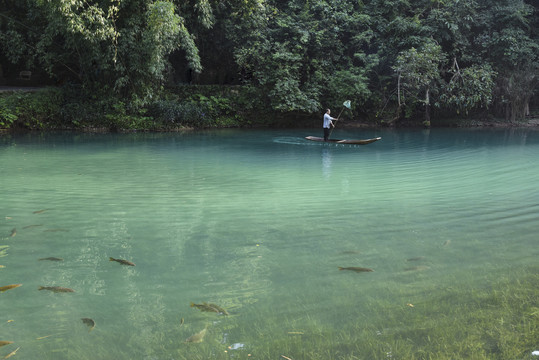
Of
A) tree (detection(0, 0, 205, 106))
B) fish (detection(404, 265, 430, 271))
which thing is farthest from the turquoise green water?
tree (detection(0, 0, 205, 106))

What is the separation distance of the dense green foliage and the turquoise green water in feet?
31.5

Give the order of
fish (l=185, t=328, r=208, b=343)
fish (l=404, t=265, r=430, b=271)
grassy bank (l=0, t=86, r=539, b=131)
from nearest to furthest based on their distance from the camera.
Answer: fish (l=185, t=328, r=208, b=343)
fish (l=404, t=265, r=430, b=271)
grassy bank (l=0, t=86, r=539, b=131)

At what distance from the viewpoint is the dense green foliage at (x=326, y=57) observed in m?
16.8

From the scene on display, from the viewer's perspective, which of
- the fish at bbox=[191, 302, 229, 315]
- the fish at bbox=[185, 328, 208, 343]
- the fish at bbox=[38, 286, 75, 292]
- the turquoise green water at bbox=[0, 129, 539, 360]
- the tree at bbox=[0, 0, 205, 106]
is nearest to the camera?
the fish at bbox=[185, 328, 208, 343]

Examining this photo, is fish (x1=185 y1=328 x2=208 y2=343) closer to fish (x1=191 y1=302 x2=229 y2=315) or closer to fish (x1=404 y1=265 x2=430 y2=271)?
fish (x1=191 y1=302 x2=229 y2=315)

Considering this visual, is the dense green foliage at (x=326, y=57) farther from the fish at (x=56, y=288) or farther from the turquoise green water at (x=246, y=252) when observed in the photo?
the fish at (x=56, y=288)

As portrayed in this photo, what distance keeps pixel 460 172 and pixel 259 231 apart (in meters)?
5.35

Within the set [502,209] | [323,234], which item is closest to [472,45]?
[502,209]

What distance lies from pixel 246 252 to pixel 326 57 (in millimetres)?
17367

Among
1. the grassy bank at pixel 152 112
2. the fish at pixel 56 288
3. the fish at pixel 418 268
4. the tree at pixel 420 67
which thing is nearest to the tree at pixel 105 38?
the grassy bank at pixel 152 112

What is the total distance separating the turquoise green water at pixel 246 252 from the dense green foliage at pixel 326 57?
9.60 meters

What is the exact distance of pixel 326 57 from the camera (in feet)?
66.2

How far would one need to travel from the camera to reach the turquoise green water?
274cm

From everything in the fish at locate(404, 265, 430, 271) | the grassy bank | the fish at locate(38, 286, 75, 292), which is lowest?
the fish at locate(38, 286, 75, 292)
